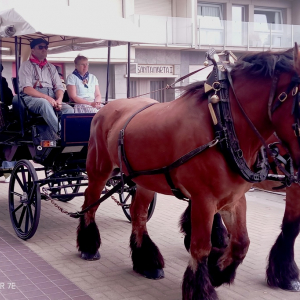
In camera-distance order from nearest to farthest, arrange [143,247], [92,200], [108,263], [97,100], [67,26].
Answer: [143,247]
[108,263]
[92,200]
[67,26]
[97,100]

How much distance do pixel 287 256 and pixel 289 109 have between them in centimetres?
173

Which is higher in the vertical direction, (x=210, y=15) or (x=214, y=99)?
(x=210, y=15)

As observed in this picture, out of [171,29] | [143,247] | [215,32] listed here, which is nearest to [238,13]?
[215,32]

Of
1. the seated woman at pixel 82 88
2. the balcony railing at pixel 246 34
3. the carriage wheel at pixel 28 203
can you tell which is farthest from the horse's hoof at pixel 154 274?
the balcony railing at pixel 246 34

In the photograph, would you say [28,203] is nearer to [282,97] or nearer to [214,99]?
[214,99]

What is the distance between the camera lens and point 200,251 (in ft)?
11.9

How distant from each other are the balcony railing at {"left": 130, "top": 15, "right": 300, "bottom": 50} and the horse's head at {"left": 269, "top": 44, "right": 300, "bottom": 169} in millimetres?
16313

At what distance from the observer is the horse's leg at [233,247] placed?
4.02 meters

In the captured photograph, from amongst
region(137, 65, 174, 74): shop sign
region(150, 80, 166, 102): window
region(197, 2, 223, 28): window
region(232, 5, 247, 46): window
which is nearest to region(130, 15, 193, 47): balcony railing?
region(137, 65, 174, 74): shop sign

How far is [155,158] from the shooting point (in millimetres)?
3977

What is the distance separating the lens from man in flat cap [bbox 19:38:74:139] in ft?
19.3

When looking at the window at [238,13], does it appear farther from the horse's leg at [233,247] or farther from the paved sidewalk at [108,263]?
the horse's leg at [233,247]

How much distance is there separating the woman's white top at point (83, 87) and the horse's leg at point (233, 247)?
3.24 meters

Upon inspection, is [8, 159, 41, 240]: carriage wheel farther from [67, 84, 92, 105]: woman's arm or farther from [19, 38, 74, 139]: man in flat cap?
[67, 84, 92, 105]: woman's arm
